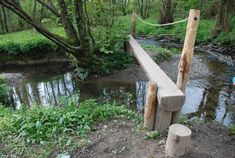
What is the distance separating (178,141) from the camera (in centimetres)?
319

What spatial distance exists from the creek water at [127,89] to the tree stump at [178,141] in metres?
2.71

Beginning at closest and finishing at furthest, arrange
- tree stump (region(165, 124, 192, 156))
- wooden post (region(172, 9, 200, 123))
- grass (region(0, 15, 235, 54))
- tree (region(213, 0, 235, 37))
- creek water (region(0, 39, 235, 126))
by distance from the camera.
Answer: tree stump (region(165, 124, 192, 156)) → wooden post (region(172, 9, 200, 123)) → creek water (region(0, 39, 235, 126)) → grass (region(0, 15, 235, 54)) → tree (region(213, 0, 235, 37))

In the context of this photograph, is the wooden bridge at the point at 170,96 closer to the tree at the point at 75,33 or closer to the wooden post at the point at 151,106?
the wooden post at the point at 151,106

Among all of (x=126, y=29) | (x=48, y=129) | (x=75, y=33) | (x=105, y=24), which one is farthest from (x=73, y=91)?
(x=126, y=29)

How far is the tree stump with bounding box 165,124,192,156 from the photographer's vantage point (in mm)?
3191

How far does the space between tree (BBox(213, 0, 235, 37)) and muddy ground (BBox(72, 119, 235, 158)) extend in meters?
10.1

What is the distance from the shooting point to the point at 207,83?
7.89 meters

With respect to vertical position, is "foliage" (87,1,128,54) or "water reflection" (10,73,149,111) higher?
"foliage" (87,1,128,54)

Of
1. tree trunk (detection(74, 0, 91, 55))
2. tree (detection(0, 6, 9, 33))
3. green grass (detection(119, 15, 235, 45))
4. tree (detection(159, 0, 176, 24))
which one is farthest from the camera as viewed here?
tree (detection(0, 6, 9, 33))

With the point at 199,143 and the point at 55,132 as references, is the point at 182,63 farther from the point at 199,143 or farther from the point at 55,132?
the point at 55,132

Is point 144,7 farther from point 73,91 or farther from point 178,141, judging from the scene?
point 178,141

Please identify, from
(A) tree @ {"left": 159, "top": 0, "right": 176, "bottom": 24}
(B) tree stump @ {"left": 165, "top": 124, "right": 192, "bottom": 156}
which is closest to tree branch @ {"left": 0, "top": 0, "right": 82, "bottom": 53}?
(B) tree stump @ {"left": 165, "top": 124, "right": 192, "bottom": 156}

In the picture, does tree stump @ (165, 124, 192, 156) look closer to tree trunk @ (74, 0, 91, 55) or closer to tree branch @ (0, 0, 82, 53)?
tree branch @ (0, 0, 82, 53)

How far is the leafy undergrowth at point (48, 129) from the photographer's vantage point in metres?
3.71
